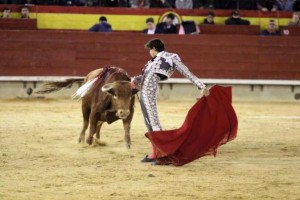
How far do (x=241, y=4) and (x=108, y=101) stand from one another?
664 centimetres

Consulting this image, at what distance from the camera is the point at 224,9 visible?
1511cm

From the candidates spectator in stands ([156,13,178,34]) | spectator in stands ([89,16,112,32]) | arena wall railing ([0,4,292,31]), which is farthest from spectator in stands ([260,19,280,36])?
spectator in stands ([89,16,112,32])

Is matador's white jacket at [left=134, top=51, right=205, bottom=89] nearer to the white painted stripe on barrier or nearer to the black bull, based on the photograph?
the black bull

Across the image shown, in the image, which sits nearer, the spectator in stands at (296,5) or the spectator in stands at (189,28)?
the spectator in stands at (189,28)

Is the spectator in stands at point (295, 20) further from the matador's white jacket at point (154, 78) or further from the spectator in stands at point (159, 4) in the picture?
the matador's white jacket at point (154, 78)

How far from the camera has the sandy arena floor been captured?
6566 mm

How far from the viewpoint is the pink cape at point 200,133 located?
26.0 ft

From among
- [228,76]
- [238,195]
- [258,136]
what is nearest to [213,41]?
[228,76]

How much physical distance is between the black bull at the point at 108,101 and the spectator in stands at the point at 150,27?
4945 mm

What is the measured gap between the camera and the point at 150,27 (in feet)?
47.5

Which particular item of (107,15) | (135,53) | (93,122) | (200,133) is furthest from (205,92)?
(107,15)

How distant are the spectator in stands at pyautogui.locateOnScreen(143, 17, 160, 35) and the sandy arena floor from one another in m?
2.75

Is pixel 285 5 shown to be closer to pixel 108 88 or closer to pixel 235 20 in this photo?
pixel 235 20

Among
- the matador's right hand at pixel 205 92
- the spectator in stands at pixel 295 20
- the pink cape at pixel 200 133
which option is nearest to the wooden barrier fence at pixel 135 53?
the spectator in stands at pixel 295 20
